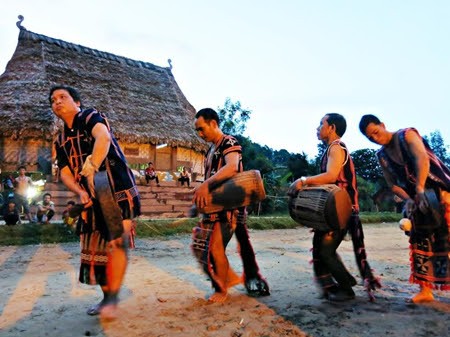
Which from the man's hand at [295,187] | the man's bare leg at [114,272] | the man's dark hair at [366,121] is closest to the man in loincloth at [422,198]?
the man's dark hair at [366,121]

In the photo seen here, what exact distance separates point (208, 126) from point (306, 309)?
1.61 metres

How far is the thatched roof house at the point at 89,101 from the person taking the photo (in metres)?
13.6

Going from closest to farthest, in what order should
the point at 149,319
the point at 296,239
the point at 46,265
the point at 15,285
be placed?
the point at 149,319 < the point at 15,285 < the point at 46,265 < the point at 296,239

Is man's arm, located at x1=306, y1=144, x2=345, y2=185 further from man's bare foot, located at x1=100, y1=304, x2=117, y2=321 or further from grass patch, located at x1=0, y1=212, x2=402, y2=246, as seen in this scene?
grass patch, located at x1=0, y1=212, x2=402, y2=246

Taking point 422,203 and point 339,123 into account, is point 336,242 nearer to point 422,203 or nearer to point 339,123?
point 422,203

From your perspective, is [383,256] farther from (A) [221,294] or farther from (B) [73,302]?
(B) [73,302]

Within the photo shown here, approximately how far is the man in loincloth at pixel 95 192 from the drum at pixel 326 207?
52.6 inches

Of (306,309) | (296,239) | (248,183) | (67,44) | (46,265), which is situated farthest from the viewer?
(67,44)

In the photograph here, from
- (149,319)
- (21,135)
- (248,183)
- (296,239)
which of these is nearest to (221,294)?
(149,319)

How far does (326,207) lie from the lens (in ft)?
9.71

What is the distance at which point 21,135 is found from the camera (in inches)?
518

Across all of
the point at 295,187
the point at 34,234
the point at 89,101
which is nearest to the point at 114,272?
the point at 295,187

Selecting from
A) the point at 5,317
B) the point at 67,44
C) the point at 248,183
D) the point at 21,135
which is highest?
the point at 67,44

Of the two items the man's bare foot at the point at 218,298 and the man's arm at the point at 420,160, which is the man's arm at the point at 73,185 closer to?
the man's bare foot at the point at 218,298
